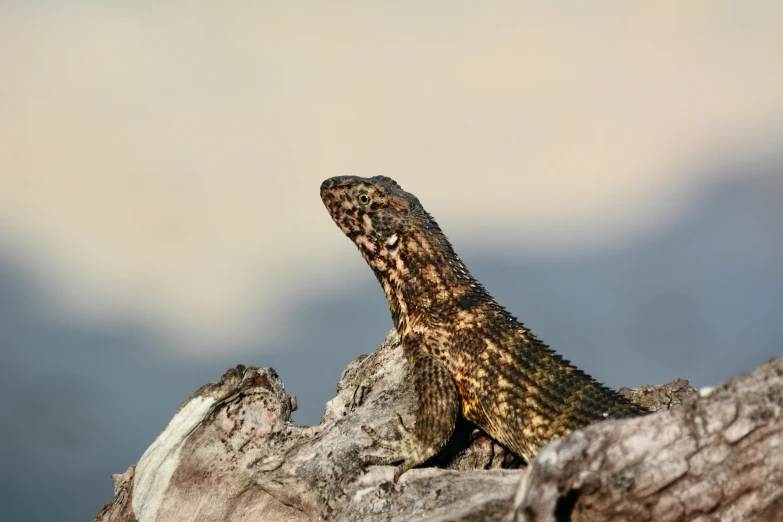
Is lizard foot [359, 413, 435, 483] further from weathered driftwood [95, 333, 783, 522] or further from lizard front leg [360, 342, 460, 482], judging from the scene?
weathered driftwood [95, 333, 783, 522]

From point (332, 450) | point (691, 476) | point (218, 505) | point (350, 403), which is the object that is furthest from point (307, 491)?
point (691, 476)

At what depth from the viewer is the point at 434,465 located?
7852 millimetres

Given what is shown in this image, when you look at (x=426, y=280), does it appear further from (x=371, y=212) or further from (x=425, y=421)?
(x=425, y=421)

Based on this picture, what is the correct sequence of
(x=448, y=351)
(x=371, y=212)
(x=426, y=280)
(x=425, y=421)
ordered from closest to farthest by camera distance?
1. (x=425, y=421)
2. (x=448, y=351)
3. (x=426, y=280)
4. (x=371, y=212)

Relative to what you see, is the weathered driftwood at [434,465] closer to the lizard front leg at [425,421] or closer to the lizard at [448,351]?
the lizard front leg at [425,421]

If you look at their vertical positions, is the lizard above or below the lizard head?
below

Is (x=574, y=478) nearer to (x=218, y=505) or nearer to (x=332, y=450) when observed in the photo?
(x=332, y=450)

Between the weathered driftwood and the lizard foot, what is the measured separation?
11cm

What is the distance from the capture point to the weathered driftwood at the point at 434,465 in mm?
4707

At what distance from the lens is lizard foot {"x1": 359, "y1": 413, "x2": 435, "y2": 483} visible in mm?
7324

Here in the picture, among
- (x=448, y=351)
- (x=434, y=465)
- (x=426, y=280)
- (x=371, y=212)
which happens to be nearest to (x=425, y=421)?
(x=434, y=465)

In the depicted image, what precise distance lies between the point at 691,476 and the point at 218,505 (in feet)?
17.0

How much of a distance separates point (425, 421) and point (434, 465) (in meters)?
0.49

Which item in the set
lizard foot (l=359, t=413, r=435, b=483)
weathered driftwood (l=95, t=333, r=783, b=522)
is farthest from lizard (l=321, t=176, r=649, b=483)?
weathered driftwood (l=95, t=333, r=783, b=522)
